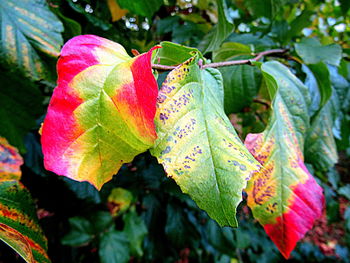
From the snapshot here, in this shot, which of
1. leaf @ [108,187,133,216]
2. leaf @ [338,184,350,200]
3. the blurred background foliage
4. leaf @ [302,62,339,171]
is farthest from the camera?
leaf @ [338,184,350,200]

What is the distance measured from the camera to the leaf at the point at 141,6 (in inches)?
23.6

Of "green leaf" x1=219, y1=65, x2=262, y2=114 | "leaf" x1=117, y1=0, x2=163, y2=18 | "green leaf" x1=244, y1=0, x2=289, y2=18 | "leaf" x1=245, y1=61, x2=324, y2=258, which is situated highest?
"green leaf" x1=244, y1=0, x2=289, y2=18

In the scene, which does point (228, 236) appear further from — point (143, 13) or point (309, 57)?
point (143, 13)

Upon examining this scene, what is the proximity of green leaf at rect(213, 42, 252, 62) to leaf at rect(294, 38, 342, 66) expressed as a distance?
139mm

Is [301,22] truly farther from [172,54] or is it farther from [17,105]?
[17,105]

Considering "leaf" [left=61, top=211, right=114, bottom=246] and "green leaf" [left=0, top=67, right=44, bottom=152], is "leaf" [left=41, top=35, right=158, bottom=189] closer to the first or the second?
"green leaf" [left=0, top=67, right=44, bottom=152]

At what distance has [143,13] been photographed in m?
0.63

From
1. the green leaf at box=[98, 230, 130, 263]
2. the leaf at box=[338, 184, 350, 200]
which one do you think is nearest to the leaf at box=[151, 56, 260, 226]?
the green leaf at box=[98, 230, 130, 263]

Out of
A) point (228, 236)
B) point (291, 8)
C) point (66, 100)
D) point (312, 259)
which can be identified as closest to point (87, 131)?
point (66, 100)

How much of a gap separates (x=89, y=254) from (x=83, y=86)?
3.92ft

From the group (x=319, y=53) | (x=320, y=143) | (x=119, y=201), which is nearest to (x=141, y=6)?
(x=319, y=53)

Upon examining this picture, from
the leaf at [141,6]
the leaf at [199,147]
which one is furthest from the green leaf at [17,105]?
the leaf at [199,147]

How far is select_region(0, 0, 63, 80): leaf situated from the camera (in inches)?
18.1

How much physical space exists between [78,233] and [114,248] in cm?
15
